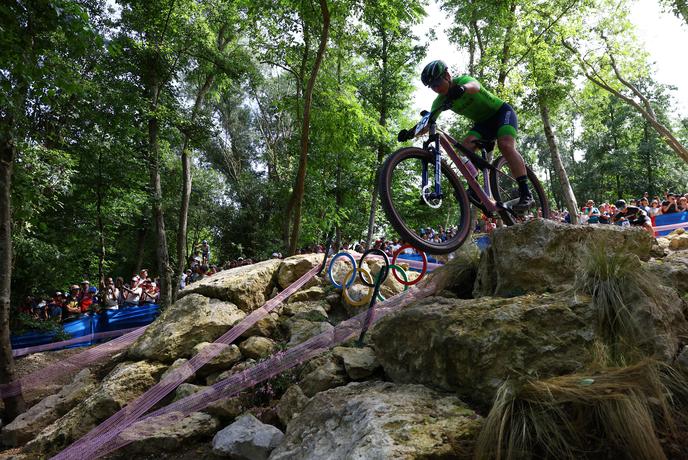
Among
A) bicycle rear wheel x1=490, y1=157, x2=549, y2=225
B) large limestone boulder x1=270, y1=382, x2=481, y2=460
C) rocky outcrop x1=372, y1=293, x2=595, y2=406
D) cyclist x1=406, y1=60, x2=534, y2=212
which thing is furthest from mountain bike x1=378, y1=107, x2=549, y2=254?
large limestone boulder x1=270, y1=382, x2=481, y2=460

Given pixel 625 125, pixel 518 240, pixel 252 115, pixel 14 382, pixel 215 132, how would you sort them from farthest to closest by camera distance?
pixel 625 125 → pixel 252 115 → pixel 215 132 → pixel 14 382 → pixel 518 240

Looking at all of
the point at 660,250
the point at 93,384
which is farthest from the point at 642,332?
the point at 93,384

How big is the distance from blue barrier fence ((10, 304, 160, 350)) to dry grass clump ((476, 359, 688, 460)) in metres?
10.9

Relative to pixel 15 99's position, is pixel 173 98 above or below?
above

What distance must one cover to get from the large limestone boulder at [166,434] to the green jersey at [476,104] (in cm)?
484

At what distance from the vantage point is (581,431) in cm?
227

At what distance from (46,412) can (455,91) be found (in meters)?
8.57

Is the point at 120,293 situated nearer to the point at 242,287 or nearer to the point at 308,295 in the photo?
the point at 242,287

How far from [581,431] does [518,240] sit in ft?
7.77

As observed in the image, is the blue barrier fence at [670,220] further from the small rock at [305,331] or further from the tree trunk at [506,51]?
the small rock at [305,331]

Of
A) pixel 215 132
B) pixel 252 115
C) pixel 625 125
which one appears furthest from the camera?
pixel 625 125

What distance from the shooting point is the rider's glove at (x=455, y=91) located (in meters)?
4.02

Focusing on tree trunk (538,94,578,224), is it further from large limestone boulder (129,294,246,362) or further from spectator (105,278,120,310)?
spectator (105,278,120,310)

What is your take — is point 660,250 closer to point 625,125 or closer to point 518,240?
point 518,240
